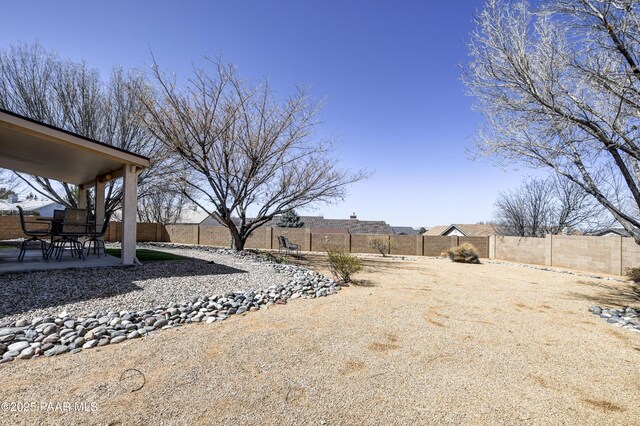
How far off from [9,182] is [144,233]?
6823 millimetres

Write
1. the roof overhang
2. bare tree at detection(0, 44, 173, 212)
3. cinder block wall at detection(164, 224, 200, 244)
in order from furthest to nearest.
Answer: cinder block wall at detection(164, 224, 200, 244)
bare tree at detection(0, 44, 173, 212)
the roof overhang

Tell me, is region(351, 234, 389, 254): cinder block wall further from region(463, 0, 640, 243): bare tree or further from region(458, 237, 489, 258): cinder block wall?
region(463, 0, 640, 243): bare tree

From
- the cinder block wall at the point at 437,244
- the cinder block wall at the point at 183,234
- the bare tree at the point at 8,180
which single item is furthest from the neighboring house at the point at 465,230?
the bare tree at the point at 8,180

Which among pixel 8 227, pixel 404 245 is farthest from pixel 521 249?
pixel 8 227

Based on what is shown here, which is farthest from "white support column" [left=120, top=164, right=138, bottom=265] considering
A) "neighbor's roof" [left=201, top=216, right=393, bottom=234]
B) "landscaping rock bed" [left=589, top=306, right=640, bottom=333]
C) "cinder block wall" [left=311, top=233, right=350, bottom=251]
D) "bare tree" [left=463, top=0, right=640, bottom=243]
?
"neighbor's roof" [left=201, top=216, right=393, bottom=234]

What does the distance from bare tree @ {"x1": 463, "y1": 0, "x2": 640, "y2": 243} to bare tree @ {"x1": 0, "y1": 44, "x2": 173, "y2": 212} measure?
10.6 meters

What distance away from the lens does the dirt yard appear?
6.81 ft

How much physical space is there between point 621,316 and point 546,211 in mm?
17781

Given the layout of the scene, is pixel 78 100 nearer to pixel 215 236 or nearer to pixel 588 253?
pixel 215 236

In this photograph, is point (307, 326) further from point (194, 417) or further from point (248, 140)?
point (248, 140)

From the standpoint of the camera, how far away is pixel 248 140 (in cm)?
1111

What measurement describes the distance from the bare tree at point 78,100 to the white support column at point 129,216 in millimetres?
5160

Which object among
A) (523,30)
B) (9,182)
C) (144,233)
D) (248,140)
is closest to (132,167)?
(248,140)

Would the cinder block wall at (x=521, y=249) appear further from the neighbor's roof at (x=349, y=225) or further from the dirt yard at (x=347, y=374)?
the neighbor's roof at (x=349, y=225)
